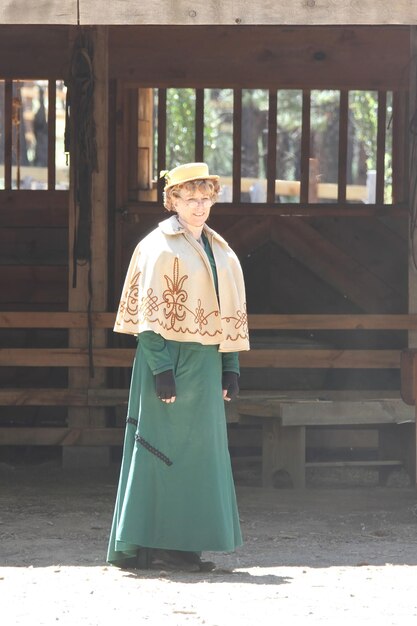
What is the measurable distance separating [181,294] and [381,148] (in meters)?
5.06

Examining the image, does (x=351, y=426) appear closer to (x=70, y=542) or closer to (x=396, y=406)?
(x=396, y=406)

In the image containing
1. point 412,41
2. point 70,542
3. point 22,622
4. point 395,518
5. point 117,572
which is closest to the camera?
point 22,622

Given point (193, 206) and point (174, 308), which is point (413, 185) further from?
point (174, 308)

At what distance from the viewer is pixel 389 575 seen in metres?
5.92

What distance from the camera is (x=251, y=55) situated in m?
10.1

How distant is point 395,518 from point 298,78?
399 centimetres

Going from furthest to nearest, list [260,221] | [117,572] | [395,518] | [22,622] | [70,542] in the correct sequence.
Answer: [260,221], [395,518], [70,542], [117,572], [22,622]

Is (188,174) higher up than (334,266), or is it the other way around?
(188,174)

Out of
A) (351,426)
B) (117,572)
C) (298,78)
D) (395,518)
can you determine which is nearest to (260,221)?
(298,78)

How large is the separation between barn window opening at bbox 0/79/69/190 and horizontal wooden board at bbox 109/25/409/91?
→ 28.0 inches

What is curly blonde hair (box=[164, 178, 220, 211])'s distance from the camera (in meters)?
5.75

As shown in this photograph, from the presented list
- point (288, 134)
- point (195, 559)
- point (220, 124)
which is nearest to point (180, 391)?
point (195, 559)

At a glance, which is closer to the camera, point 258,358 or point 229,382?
point 229,382

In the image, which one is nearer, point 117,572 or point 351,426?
point 117,572
